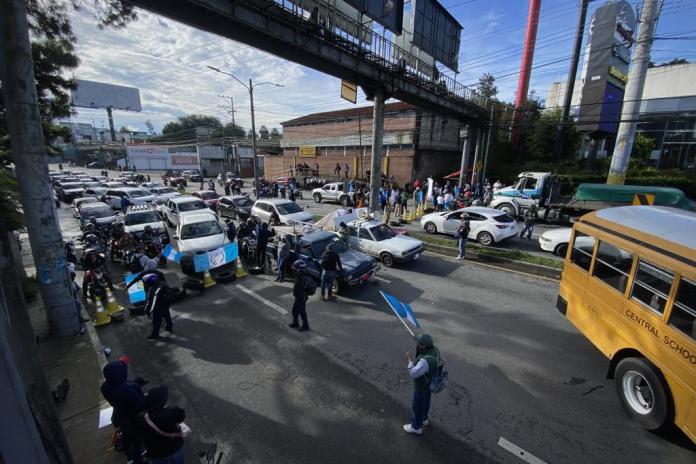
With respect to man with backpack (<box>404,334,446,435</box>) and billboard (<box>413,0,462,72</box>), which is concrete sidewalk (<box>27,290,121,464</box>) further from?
billboard (<box>413,0,462,72</box>)

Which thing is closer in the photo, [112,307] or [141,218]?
[112,307]

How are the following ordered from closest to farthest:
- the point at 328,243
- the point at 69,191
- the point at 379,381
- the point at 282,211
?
1. the point at 379,381
2. the point at 328,243
3. the point at 282,211
4. the point at 69,191

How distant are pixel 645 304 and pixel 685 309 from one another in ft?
1.92

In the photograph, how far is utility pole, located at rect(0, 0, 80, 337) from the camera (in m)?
5.37

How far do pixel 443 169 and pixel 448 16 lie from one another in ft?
49.1

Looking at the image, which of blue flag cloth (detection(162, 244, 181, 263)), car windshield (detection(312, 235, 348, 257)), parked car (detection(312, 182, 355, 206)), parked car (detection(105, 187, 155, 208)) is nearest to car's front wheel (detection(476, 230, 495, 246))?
car windshield (detection(312, 235, 348, 257))

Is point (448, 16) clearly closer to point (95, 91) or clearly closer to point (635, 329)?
point (635, 329)

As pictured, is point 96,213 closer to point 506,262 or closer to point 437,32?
point 506,262

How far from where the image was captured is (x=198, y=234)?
11.2m

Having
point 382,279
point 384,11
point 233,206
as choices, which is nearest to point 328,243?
point 382,279

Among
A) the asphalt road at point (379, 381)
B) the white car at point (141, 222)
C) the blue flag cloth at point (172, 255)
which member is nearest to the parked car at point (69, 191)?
the white car at point (141, 222)

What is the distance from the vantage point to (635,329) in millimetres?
4426

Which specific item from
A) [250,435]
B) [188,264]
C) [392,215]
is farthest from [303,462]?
[392,215]

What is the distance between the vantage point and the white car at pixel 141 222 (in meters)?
12.6
